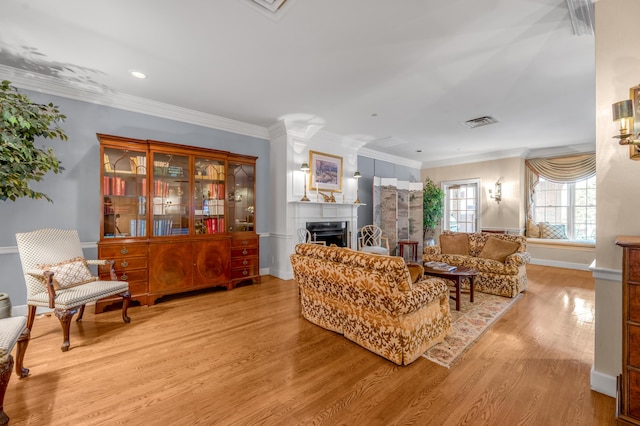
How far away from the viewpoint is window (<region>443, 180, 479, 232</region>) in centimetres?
787

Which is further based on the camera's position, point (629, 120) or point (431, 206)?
point (431, 206)

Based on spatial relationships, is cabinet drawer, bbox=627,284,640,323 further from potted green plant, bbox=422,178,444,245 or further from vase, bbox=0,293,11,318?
potted green plant, bbox=422,178,444,245

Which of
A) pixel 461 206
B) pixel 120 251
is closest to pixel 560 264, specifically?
pixel 461 206

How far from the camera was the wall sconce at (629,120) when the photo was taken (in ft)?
5.43

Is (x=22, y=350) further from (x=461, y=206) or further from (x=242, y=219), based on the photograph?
(x=461, y=206)

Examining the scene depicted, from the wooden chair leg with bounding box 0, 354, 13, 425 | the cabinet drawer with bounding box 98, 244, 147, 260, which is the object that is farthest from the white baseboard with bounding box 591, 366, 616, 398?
the cabinet drawer with bounding box 98, 244, 147, 260

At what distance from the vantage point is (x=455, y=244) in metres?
5.07

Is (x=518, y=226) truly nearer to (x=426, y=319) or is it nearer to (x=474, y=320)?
(x=474, y=320)

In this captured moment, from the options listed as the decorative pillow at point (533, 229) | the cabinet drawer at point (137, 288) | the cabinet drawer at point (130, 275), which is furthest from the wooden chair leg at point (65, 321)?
the decorative pillow at point (533, 229)

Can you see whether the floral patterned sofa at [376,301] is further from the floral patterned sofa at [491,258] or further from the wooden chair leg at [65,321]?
the wooden chair leg at [65,321]

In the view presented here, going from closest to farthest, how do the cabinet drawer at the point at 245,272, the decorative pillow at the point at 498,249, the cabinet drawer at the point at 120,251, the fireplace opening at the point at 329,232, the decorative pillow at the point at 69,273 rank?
1. the decorative pillow at the point at 69,273
2. the cabinet drawer at the point at 120,251
3. the decorative pillow at the point at 498,249
4. the cabinet drawer at the point at 245,272
5. the fireplace opening at the point at 329,232

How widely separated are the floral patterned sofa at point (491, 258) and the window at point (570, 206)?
340 centimetres

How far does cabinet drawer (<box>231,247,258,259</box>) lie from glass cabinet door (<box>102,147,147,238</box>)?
1312 millimetres

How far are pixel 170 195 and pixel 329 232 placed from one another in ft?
10.1
